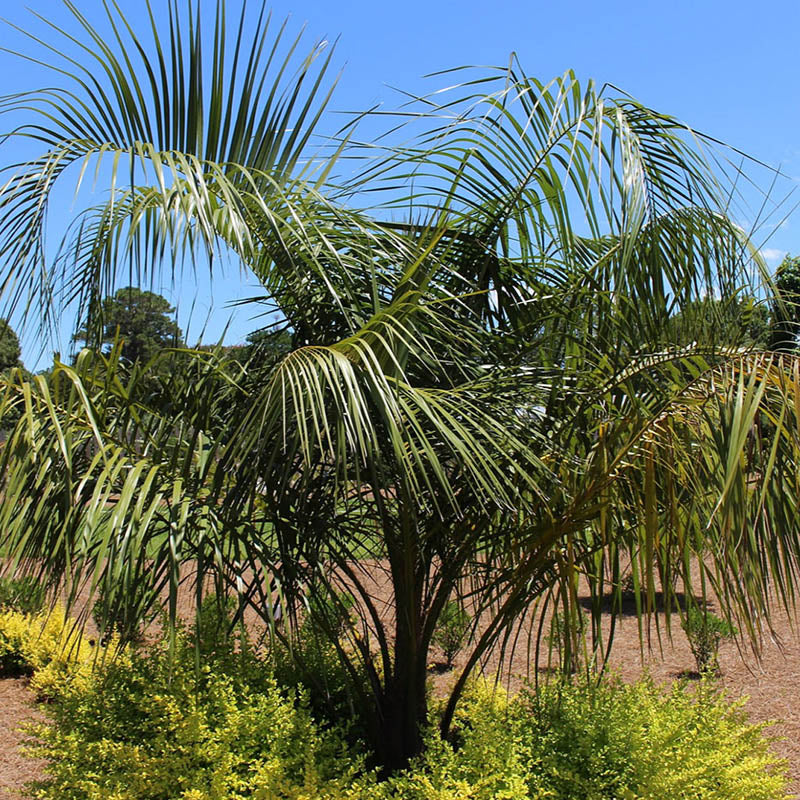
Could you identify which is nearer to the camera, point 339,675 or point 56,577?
point 56,577

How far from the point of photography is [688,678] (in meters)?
5.93

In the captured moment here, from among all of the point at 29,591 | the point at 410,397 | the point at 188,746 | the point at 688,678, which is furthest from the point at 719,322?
the point at 688,678

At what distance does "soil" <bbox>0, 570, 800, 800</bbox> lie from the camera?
4.69 meters

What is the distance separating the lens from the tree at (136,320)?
2.85 metres

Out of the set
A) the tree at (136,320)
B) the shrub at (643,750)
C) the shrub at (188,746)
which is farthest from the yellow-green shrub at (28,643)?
the shrub at (643,750)

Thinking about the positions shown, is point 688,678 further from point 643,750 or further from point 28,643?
point 28,643

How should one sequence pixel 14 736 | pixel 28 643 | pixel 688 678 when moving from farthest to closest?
1. pixel 28 643
2. pixel 688 678
3. pixel 14 736

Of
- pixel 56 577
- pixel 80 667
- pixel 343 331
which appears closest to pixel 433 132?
pixel 343 331

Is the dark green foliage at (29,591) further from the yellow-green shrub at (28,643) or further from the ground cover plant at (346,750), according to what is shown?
the yellow-green shrub at (28,643)

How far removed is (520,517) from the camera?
3.23m

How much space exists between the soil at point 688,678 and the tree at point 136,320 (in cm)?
195

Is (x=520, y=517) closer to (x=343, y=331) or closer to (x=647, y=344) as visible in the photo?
(x=647, y=344)

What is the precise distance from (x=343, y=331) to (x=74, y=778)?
204 cm

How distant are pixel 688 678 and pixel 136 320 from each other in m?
4.74
